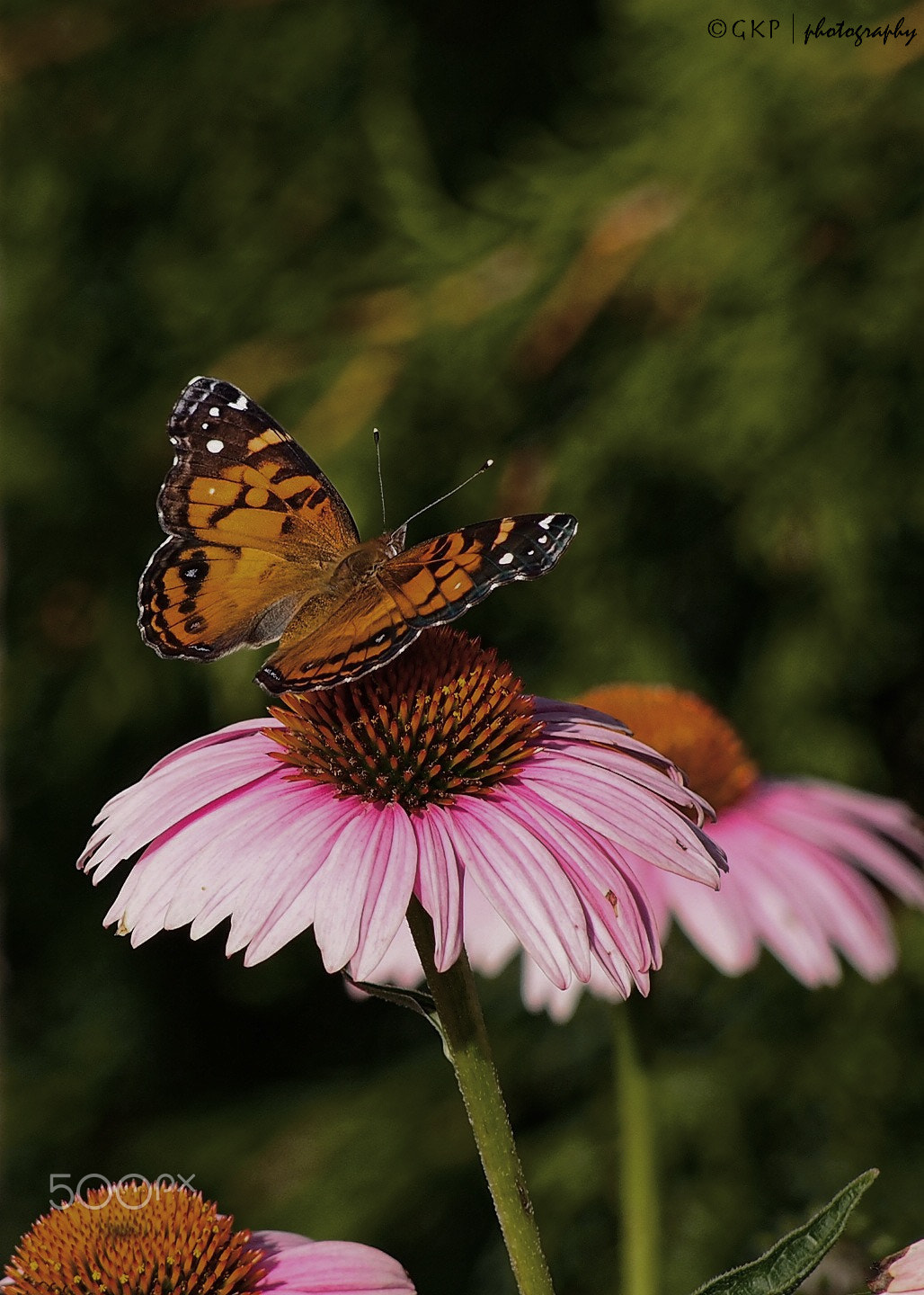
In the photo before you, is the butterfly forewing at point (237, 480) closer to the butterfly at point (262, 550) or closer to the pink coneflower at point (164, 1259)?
the butterfly at point (262, 550)

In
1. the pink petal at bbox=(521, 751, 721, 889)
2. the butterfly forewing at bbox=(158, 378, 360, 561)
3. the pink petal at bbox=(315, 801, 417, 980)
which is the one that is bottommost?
the pink petal at bbox=(521, 751, 721, 889)

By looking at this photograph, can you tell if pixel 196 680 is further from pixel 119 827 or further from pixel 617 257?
pixel 119 827

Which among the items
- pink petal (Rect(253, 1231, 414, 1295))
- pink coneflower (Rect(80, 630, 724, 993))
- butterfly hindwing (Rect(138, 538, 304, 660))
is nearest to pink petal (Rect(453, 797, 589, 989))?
pink coneflower (Rect(80, 630, 724, 993))

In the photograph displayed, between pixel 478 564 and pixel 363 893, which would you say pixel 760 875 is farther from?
pixel 363 893

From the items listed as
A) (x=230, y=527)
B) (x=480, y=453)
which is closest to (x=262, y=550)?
(x=230, y=527)

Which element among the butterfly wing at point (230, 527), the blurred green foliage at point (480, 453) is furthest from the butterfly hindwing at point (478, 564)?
the blurred green foliage at point (480, 453)

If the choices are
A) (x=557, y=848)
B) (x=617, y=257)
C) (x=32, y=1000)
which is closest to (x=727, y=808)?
(x=557, y=848)

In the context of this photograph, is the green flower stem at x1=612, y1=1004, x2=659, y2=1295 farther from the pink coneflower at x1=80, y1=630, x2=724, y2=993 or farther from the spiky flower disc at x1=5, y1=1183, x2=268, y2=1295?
the spiky flower disc at x1=5, y1=1183, x2=268, y2=1295
